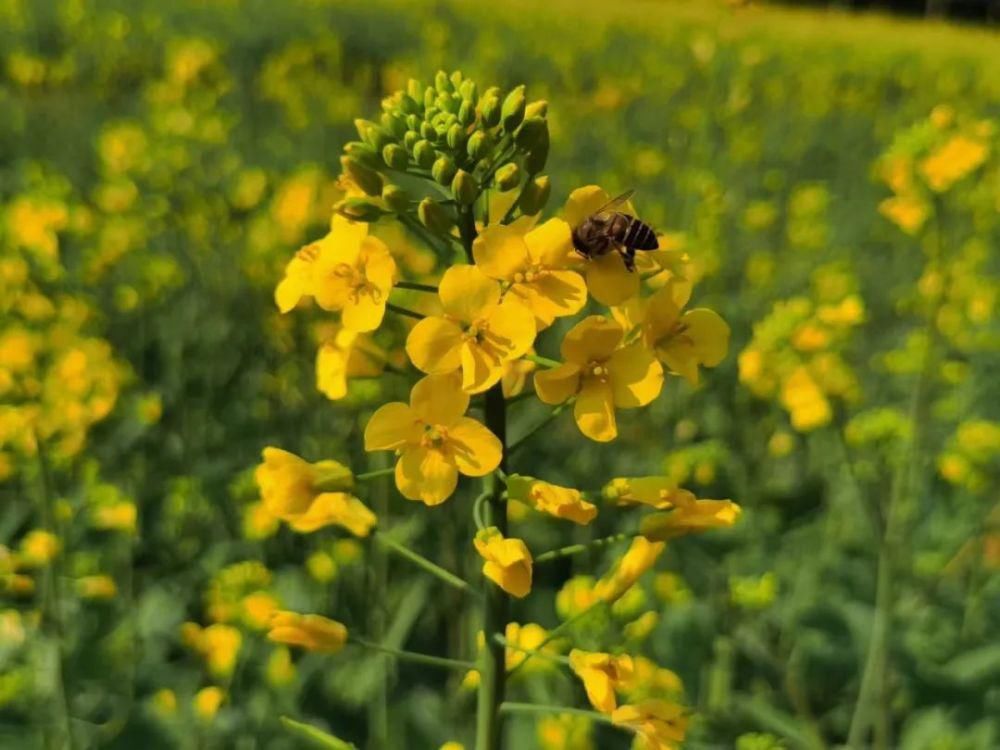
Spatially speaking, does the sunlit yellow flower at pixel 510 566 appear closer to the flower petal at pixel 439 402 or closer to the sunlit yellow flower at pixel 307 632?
the flower petal at pixel 439 402

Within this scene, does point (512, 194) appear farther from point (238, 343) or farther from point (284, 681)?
A: point (238, 343)

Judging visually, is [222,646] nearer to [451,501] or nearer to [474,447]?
[451,501]

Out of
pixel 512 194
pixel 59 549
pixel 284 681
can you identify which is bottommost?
pixel 284 681

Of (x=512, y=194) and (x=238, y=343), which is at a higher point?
(x=512, y=194)

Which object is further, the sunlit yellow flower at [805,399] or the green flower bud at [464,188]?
the sunlit yellow flower at [805,399]

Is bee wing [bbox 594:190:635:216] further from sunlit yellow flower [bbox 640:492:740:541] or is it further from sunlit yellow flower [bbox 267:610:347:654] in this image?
sunlit yellow flower [bbox 267:610:347:654]

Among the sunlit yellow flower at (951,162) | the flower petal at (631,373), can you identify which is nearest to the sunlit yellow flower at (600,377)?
the flower petal at (631,373)

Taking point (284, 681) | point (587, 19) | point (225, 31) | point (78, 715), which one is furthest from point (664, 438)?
point (587, 19)

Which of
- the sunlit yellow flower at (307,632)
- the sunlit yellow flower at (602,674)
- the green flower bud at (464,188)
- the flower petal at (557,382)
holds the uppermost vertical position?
the green flower bud at (464,188)
